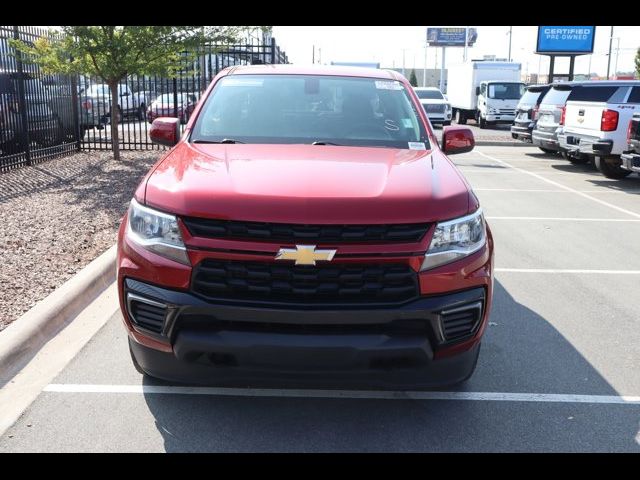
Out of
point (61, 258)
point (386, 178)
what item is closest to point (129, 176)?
point (61, 258)

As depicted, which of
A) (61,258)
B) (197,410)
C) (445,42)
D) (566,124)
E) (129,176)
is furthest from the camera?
(445,42)

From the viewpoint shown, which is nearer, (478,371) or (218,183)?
(218,183)

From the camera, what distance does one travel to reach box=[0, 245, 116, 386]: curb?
4141 millimetres

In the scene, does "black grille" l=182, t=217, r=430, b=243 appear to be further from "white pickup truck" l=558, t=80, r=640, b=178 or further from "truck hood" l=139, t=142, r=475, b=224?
"white pickup truck" l=558, t=80, r=640, b=178

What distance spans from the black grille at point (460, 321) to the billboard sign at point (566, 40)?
28633 millimetres

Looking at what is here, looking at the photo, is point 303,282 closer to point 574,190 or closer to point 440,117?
point 574,190

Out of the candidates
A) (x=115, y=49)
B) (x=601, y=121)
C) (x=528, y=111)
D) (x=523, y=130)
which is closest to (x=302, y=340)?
(x=115, y=49)

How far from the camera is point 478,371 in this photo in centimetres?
421

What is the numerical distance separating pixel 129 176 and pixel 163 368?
8.71 metres

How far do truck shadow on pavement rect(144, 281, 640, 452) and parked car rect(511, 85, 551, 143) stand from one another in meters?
14.8

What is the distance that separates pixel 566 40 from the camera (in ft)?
96.0

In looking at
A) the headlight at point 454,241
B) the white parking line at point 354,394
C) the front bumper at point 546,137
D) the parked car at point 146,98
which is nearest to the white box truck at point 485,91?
the front bumper at point 546,137

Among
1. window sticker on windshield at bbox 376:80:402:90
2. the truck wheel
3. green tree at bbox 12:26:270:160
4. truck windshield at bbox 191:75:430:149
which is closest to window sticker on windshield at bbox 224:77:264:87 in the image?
truck windshield at bbox 191:75:430:149
